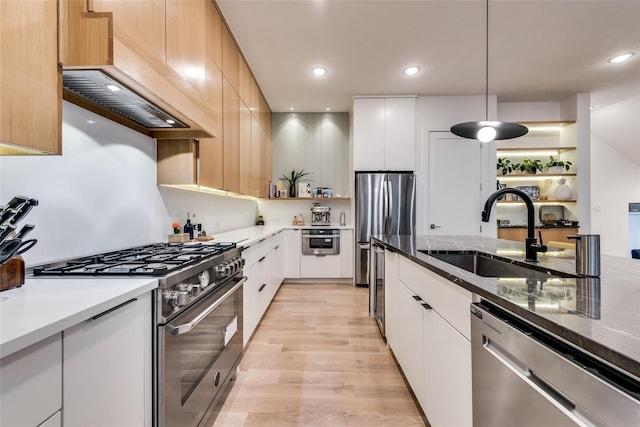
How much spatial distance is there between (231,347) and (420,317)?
109cm

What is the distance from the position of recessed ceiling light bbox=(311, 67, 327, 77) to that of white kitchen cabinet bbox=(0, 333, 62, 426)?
3.45m

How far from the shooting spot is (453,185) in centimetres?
422

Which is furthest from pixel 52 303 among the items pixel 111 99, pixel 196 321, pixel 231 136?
pixel 231 136

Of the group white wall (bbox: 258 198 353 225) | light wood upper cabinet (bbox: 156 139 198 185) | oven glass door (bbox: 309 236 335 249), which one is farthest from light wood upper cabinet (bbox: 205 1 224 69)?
white wall (bbox: 258 198 353 225)

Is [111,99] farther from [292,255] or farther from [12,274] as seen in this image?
[292,255]

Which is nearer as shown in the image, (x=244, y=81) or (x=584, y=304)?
(x=584, y=304)

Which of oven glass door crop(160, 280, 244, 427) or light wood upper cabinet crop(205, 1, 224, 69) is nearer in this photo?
oven glass door crop(160, 280, 244, 427)

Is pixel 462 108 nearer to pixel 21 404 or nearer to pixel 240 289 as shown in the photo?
pixel 240 289

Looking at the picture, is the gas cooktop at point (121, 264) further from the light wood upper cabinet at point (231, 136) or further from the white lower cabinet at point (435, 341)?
the light wood upper cabinet at point (231, 136)

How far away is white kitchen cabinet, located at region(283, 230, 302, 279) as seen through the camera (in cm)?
439

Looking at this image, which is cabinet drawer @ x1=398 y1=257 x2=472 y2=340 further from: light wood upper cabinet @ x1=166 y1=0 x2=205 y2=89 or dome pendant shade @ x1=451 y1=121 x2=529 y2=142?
light wood upper cabinet @ x1=166 y1=0 x2=205 y2=89

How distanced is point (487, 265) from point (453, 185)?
2.81 meters

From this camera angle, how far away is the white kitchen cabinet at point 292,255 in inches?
173

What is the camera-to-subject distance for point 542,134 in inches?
178
